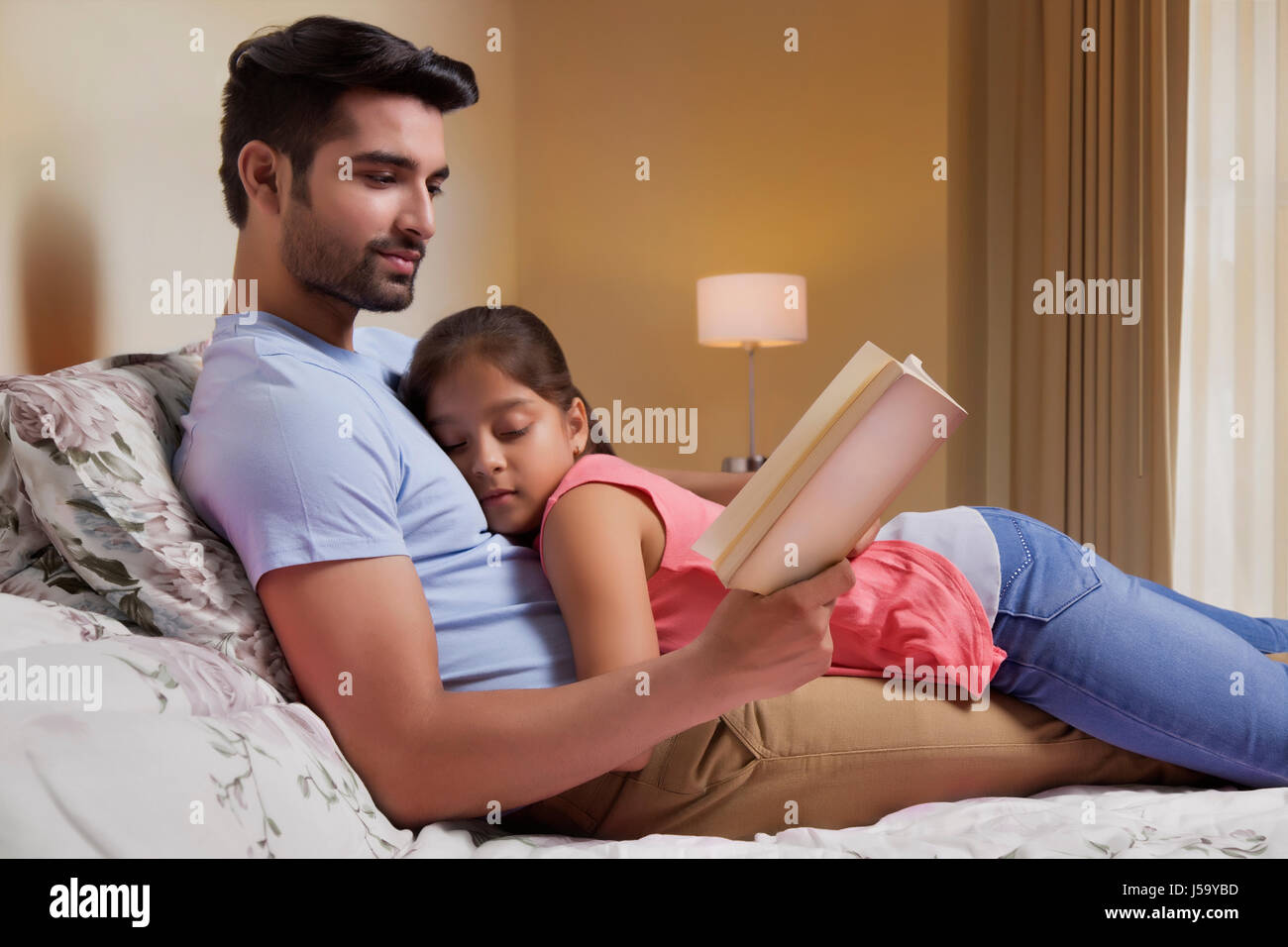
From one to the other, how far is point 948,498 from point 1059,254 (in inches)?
34.4

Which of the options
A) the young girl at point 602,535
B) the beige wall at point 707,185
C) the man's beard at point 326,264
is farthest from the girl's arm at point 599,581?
the beige wall at point 707,185

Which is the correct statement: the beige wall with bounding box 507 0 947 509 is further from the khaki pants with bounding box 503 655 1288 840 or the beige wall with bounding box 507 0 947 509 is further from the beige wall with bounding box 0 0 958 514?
the khaki pants with bounding box 503 655 1288 840

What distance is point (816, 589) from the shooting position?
0.79 m

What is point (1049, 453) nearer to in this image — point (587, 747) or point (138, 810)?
point (587, 747)

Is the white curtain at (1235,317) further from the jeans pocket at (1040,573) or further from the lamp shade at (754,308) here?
the jeans pocket at (1040,573)

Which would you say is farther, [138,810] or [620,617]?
[620,617]

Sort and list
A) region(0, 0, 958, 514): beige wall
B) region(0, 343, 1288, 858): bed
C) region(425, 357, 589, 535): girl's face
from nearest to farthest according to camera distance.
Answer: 1. region(0, 343, 1288, 858): bed
2. region(425, 357, 589, 535): girl's face
3. region(0, 0, 958, 514): beige wall

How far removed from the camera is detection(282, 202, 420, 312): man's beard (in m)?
1.12

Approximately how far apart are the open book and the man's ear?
723 mm

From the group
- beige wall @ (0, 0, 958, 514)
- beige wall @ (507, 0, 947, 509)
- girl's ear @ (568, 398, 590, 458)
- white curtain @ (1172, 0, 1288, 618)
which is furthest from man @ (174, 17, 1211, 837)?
beige wall @ (507, 0, 947, 509)

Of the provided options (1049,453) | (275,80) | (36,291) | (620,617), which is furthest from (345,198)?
(1049,453)

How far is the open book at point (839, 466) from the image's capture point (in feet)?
2.22

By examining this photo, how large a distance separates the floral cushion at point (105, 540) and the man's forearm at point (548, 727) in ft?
0.46

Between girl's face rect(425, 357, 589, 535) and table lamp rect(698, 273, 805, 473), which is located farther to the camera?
table lamp rect(698, 273, 805, 473)
